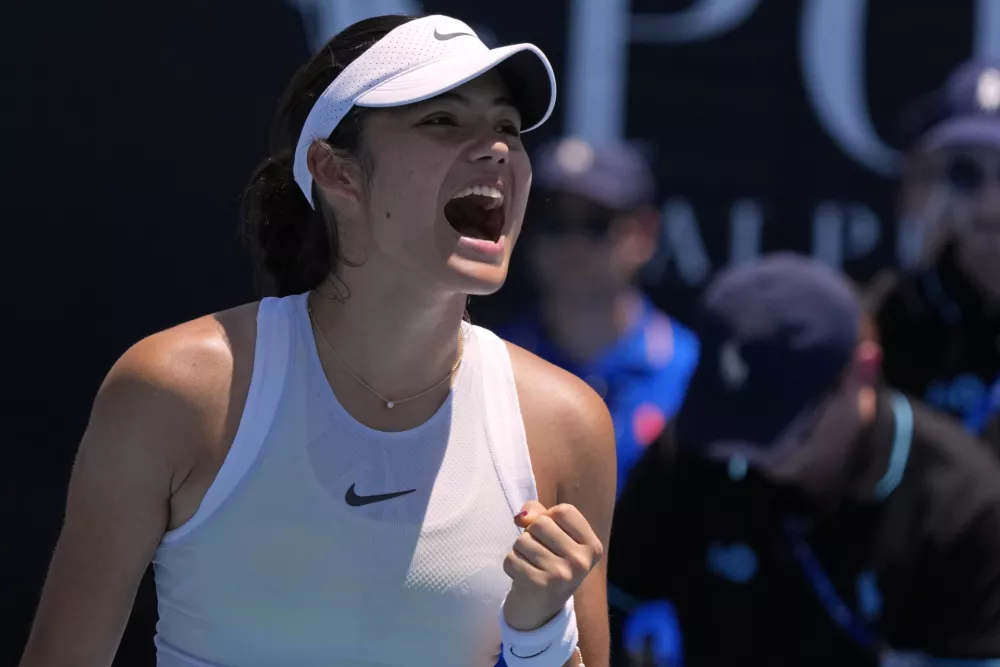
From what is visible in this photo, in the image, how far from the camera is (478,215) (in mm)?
1945

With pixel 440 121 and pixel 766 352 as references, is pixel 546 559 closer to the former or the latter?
pixel 440 121

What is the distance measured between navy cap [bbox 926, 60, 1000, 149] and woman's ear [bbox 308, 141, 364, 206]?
7.65 feet

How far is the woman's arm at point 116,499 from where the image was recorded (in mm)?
1686

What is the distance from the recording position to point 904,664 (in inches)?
123

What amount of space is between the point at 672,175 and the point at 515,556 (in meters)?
2.20

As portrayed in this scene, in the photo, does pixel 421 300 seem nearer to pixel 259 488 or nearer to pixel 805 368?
pixel 259 488

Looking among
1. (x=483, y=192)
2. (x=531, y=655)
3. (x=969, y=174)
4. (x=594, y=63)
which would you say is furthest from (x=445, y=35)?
(x=969, y=174)

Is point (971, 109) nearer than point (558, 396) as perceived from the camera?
No

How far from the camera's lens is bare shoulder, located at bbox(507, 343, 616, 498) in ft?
6.25

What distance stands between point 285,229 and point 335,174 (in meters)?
0.20

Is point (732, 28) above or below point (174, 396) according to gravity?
below

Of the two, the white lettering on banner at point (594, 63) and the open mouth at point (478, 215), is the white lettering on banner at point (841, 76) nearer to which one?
the white lettering on banner at point (594, 63)

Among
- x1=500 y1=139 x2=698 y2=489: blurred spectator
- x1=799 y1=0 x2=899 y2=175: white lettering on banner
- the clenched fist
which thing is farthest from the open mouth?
x1=799 y1=0 x2=899 y2=175: white lettering on banner

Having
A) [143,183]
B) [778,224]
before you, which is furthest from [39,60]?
[778,224]
